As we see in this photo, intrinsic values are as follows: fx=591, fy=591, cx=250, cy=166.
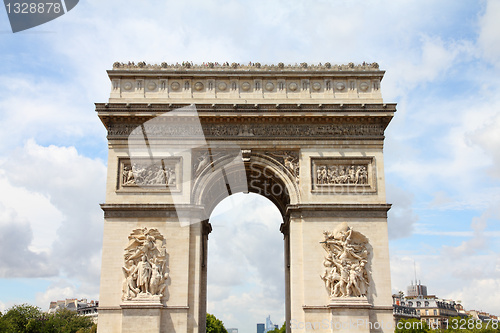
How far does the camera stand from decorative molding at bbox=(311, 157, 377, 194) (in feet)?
83.6

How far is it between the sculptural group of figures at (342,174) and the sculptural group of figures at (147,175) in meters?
6.43

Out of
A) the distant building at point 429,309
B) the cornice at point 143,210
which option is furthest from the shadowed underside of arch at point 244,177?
the distant building at point 429,309

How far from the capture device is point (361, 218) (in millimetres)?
25062

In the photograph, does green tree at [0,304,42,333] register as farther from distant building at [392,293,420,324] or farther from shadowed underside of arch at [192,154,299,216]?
distant building at [392,293,420,324]

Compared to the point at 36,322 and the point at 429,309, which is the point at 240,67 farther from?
the point at 429,309

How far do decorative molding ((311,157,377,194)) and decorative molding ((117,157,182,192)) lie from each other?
599 cm

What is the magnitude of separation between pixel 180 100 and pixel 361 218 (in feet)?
30.9

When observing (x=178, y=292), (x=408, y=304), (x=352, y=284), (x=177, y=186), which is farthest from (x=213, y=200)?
(x=408, y=304)

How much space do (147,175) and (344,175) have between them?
8.56 metres

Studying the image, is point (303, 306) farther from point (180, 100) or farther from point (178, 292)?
point (180, 100)

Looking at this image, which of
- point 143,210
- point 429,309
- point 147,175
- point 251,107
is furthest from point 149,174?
point 429,309

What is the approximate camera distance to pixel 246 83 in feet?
87.5

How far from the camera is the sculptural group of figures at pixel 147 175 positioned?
2561 cm

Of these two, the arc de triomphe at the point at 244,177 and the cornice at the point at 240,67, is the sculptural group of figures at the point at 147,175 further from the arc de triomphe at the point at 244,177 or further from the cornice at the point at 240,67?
the cornice at the point at 240,67
